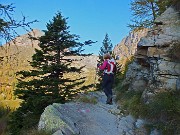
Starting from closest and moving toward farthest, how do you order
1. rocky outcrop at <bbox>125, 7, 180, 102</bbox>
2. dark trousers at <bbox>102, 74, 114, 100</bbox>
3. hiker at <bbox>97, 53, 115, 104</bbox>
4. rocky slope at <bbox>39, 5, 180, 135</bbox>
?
1. rocky slope at <bbox>39, 5, 180, 135</bbox>
2. rocky outcrop at <bbox>125, 7, 180, 102</bbox>
3. hiker at <bbox>97, 53, 115, 104</bbox>
4. dark trousers at <bbox>102, 74, 114, 100</bbox>

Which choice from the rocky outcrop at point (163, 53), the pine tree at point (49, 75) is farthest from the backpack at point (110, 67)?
the pine tree at point (49, 75)

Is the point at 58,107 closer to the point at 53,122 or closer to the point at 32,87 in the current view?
the point at 53,122

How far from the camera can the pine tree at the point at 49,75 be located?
19562mm

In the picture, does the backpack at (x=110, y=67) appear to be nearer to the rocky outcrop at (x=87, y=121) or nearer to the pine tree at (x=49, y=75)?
the rocky outcrop at (x=87, y=121)

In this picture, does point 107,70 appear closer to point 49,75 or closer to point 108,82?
point 108,82

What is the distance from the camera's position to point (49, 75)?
68.3 ft

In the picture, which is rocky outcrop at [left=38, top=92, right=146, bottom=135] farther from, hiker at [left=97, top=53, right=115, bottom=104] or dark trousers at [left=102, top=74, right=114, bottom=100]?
hiker at [left=97, top=53, right=115, bottom=104]

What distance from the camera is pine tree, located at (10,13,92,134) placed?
19.6 metres

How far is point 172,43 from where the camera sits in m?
10.9

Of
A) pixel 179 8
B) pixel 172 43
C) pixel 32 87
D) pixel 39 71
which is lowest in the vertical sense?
pixel 32 87

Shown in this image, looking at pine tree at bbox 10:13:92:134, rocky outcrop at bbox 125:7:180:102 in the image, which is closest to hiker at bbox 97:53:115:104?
rocky outcrop at bbox 125:7:180:102

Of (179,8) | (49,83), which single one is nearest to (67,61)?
(49,83)

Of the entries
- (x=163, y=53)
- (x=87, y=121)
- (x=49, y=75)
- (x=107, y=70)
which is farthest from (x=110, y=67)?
(x=49, y=75)

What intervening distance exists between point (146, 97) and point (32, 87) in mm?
12157
